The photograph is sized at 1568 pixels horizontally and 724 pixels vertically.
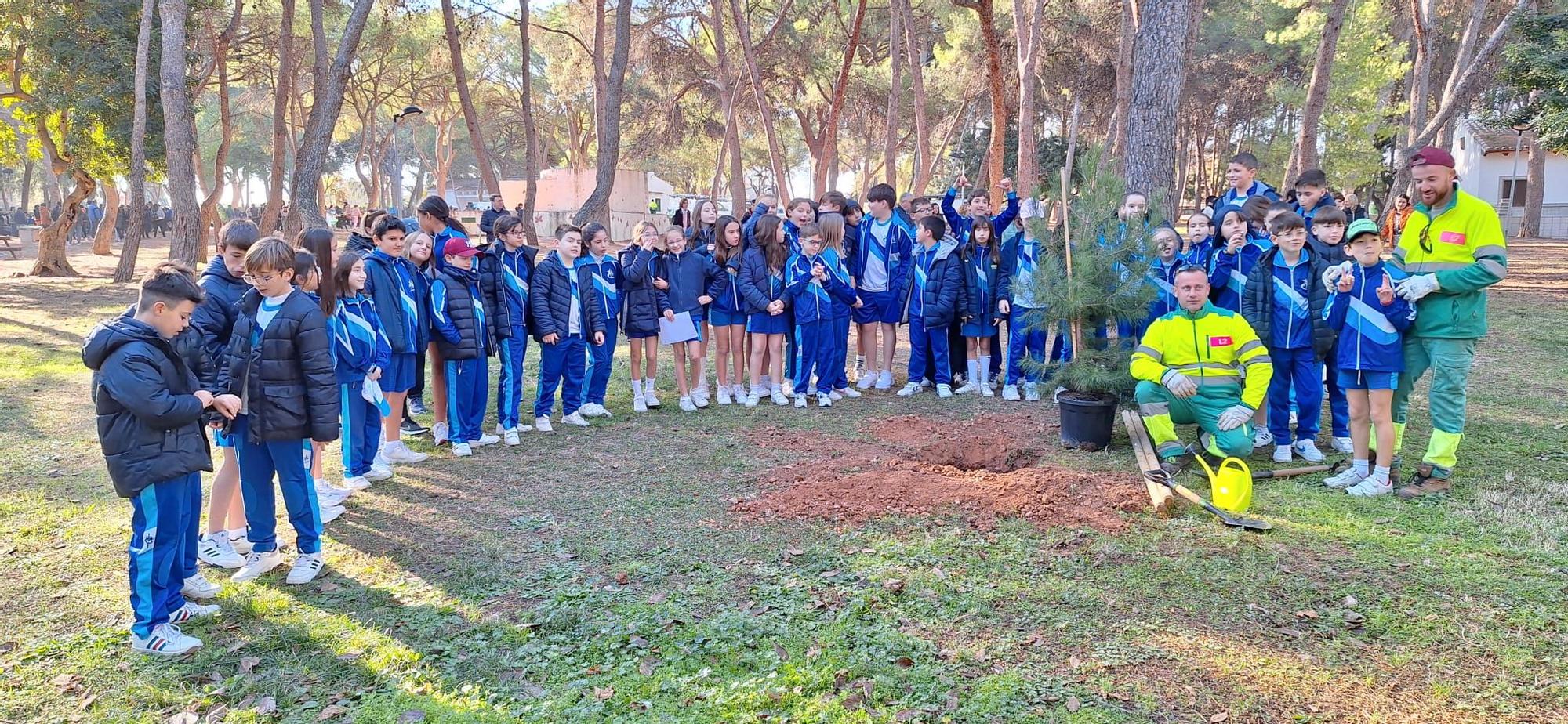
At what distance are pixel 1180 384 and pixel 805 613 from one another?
3102mm

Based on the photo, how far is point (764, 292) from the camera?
812cm

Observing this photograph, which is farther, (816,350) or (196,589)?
(816,350)

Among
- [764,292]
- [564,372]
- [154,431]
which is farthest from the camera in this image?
[764,292]

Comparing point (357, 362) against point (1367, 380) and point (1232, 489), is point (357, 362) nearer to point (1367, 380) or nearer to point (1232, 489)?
point (1232, 489)

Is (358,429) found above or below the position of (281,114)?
below

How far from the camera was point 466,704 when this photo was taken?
327 centimetres

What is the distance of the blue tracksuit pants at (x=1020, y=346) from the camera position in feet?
26.8

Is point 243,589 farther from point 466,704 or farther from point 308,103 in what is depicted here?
point 308,103

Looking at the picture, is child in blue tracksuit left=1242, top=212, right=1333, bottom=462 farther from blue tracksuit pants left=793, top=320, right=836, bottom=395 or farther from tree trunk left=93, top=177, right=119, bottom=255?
tree trunk left=93, top=177, right=119, bottom=255

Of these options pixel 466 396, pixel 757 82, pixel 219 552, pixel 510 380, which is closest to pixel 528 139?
pixel 757 82

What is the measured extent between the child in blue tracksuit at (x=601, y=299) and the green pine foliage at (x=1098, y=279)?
11.3 feet

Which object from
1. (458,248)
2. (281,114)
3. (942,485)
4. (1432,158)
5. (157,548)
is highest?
(281,114)

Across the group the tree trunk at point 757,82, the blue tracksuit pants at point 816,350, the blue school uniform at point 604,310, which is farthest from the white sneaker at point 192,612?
the tree trunk at point 757,82

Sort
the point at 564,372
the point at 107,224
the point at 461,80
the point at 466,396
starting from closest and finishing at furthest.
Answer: the point at 466,396, the point at 564,372, the point at 461,80, the point at 107,224
